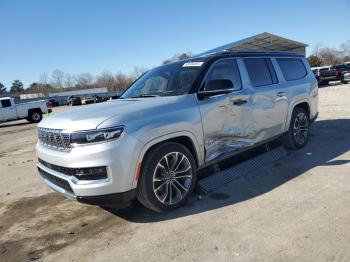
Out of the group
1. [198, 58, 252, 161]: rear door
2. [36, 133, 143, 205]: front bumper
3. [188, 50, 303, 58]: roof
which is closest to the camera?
[36, 133, 143, 205]: front bumper

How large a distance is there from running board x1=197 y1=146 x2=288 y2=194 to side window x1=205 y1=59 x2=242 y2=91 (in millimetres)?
1329

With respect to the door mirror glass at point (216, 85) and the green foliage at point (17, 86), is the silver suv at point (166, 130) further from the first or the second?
the green foliage at point (17, 86)

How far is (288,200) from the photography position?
3939 millimetres

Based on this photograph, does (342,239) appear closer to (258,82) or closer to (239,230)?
(239,230)

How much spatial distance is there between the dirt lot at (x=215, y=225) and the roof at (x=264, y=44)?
25393 millimetres

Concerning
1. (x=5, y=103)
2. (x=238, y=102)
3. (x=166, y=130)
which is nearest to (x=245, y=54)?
(x=238, y=102)

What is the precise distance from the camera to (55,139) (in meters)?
3.67

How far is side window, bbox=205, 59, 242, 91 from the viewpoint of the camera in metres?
4.50

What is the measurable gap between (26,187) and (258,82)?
4.51 metres

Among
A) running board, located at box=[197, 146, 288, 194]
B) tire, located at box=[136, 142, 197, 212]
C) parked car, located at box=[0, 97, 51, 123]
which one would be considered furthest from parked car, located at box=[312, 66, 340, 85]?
tire, located at box=[136, 142, 197, 212]

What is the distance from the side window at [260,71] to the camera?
5094 mm

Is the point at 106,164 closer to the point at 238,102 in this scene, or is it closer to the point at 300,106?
the point at 238,102

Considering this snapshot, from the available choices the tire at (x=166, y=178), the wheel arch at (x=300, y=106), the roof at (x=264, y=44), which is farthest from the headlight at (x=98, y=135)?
the roof at (x=264, y=44)

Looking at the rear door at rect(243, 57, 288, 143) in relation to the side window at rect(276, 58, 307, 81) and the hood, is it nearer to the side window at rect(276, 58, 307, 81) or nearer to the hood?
the side window at rect(276, 58, 307, 81)
